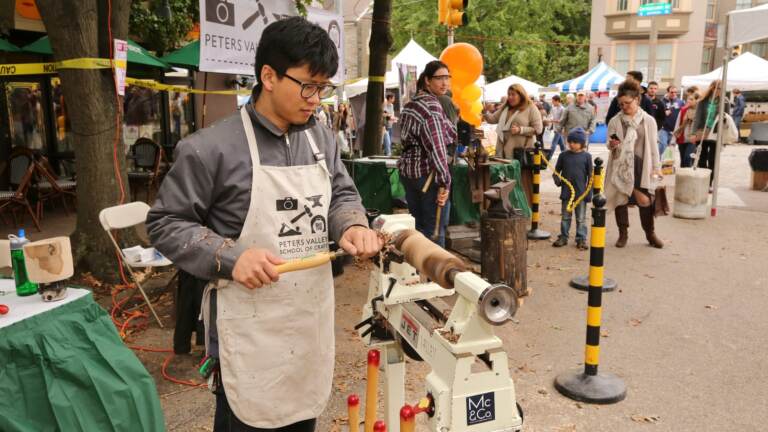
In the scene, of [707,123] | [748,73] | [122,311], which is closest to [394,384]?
[122,311]

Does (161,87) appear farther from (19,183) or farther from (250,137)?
(250,137)

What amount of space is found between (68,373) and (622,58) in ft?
142

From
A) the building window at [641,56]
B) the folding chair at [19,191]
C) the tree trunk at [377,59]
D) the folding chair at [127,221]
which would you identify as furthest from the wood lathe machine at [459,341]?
the building window at [641,56]

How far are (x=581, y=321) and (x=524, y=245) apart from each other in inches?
34.6

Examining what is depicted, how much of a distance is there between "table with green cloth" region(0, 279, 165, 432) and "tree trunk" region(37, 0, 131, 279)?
331cm

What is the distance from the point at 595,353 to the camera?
13.2 ft

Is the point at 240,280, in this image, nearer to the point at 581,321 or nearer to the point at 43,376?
the point at 43,376

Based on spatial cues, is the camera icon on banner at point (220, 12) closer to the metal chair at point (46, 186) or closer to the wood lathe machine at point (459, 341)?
the wood lathe machine at point (459, 341)

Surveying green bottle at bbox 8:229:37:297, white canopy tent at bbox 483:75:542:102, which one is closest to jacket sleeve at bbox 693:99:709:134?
green bottle at bbox 8:229:37:297

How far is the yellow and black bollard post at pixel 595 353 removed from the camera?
3.88 metres

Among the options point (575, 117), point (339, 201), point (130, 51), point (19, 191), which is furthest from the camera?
point (575, 117)

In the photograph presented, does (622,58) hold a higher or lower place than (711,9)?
lower

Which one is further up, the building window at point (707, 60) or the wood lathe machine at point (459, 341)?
the building window at point (707, 60)

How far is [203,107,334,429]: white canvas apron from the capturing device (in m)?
1.97
